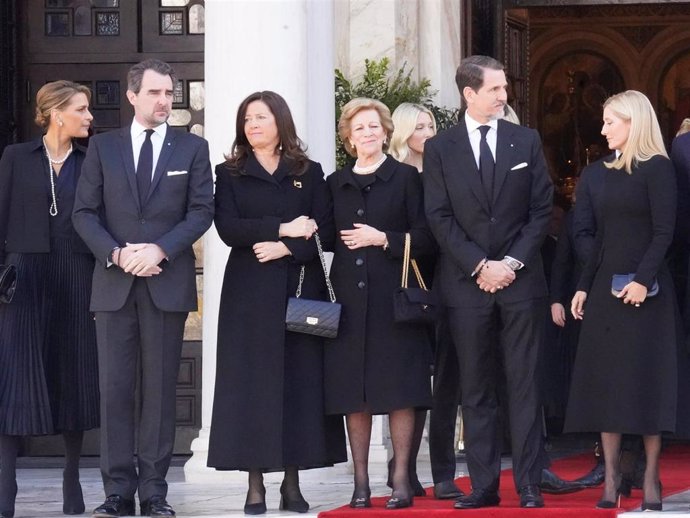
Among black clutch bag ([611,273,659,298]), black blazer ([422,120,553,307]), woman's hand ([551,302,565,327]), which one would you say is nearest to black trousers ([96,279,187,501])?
black blazer ([422,120,553,307])

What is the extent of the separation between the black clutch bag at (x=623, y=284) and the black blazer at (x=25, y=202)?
8.95 feet

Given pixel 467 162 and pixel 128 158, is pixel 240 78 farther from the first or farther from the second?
pixel 467 162

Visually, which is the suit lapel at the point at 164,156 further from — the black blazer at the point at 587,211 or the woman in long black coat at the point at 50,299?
the black blazer at the point at 587,211

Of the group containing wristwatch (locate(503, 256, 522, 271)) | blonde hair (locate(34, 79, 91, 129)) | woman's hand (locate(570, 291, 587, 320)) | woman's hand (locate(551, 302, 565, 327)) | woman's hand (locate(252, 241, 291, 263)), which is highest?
blonde hair (locate(34, 79, 91, 129))

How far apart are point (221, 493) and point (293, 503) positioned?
121 cm

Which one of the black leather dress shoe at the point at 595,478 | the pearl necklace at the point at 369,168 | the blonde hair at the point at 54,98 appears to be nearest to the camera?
the pearl necklace at the point at 369,168

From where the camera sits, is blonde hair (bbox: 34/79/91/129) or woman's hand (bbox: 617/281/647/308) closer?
woman's hand (bbox: 617/281/647/308)

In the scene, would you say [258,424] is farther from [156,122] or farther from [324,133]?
[324,133]

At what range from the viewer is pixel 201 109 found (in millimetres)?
12195

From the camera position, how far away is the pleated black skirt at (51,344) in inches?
340

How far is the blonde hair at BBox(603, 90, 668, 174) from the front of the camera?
8211mm

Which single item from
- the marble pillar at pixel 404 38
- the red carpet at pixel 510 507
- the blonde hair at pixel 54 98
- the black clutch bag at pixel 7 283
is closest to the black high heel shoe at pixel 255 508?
the red carpet at pixel 510 507

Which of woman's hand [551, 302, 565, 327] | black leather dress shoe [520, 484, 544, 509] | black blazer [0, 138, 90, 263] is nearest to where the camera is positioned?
black leather dress shoe [520, 484, 544, 509]

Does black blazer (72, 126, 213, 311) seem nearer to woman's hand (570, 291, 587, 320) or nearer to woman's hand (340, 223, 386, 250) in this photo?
woman's hand (340, 223, 386, 250)
